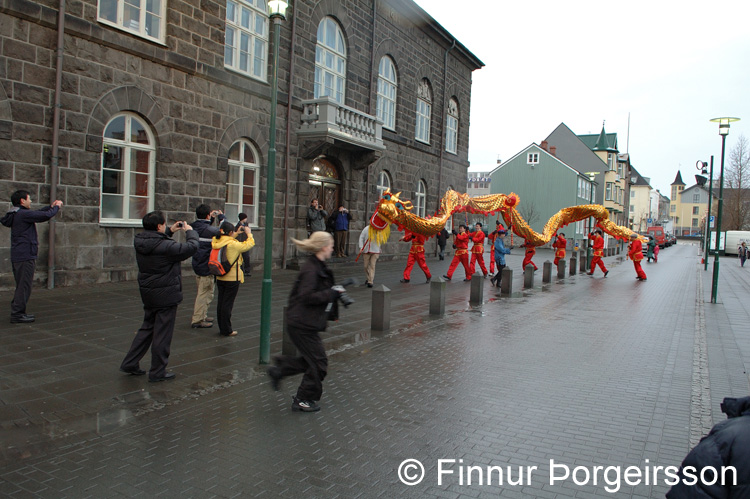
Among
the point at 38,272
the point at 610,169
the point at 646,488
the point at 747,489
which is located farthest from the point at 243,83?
the point at 610,169

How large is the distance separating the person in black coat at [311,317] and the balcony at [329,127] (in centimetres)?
1210

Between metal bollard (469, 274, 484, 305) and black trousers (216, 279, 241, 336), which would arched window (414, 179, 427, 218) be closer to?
metal bollard (469, 274, 484, 305)

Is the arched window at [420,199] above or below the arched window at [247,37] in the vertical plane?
below

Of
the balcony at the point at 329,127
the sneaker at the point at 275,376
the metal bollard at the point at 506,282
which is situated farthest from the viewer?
the balcony at the point at 329,127

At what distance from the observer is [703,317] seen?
12.3 meters

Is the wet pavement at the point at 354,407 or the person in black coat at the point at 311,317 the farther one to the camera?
the person in black coat at the point at 311,317

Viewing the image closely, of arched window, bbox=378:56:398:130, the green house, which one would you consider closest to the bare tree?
the green house

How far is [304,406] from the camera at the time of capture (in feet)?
16.7

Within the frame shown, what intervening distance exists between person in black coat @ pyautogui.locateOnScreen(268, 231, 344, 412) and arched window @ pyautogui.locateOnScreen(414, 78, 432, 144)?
21015mm

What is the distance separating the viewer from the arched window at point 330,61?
60.7 ft

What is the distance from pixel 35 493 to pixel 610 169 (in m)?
67.5

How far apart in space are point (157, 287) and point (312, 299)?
1.85 metres

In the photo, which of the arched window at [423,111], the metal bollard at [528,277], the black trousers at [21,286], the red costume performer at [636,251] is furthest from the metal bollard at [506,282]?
the arched window at [423,111]

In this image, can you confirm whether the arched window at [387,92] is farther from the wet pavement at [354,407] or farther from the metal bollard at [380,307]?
the wet pavement at [354,407]
